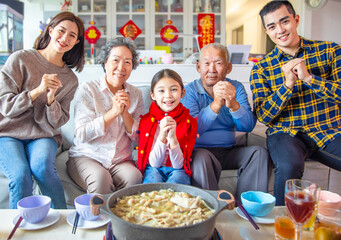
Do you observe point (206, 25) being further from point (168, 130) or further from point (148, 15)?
point (168, 130)

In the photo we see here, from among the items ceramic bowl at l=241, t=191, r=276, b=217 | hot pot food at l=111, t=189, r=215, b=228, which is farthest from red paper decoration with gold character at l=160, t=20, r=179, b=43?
hot pot food at l=111, t=189, r=215, b=228

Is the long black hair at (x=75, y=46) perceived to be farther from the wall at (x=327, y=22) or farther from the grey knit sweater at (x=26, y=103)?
the wall at (x=327, y=22)

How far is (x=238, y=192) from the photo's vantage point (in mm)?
1641

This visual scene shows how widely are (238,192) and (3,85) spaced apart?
1.39 m

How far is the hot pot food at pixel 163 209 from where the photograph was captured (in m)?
0.75

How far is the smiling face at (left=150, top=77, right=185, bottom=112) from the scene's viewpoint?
4.81ft

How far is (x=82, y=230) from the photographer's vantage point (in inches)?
34.8

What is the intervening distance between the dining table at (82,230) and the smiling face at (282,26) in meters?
1.11

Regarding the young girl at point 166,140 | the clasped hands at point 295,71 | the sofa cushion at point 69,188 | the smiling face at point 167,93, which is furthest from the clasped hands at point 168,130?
the clasped hands at point 295,71

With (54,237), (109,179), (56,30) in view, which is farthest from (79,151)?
(54,237)

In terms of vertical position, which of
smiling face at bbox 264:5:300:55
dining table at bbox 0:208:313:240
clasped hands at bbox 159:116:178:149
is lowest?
dining table at bbox 0:208:313:240

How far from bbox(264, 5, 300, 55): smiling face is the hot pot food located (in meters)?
1.19

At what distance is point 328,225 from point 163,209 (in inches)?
18.0

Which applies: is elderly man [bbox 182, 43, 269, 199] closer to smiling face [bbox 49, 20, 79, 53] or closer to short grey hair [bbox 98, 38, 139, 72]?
short grey hair [bbox 98, 38, 139, 72]
